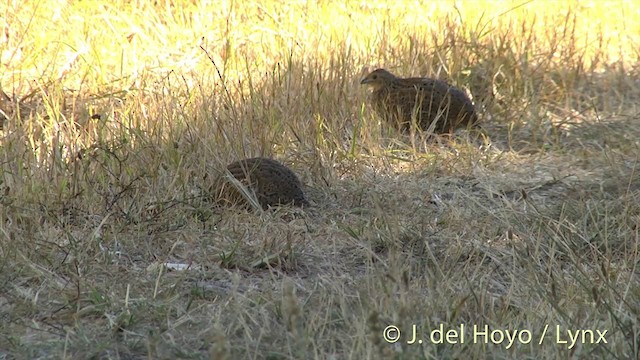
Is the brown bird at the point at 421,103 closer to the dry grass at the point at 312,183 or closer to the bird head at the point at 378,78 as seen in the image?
the bird head at the point at 378,78

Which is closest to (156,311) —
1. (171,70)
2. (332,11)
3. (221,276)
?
(221,276)

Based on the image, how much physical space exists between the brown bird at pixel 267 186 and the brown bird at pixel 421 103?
127cm

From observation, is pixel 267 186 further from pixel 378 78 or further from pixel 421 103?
pixel 378 78

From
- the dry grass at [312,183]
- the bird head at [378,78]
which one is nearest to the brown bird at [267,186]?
the dry grass at [312,183]

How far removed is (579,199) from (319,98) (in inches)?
62.2

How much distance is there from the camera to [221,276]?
11.9 feet

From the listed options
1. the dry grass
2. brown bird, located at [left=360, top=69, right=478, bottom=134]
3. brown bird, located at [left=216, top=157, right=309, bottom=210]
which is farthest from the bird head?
brown bird, located at [left=216, top=157, right=309, bottom=210]

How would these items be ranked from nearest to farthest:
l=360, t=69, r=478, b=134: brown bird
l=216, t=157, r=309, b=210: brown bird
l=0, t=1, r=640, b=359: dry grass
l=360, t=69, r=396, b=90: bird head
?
1. l=0, t=1, r=640, b=359: dry grass
2. l=216, t=157, r=309, b=210: brown bird
3. l=360, t=69, r=478, b=134: brown bird
4. l=360, t=69, r=396, b=90: bird head

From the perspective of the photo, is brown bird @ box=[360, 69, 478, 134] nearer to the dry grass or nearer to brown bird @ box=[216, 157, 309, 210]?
the dry grass

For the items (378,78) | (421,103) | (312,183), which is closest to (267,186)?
(312,183)

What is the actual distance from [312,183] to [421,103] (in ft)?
3.38

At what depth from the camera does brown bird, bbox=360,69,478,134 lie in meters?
5.54

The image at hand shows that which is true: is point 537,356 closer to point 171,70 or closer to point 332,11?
point 171,70

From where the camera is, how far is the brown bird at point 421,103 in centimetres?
554
